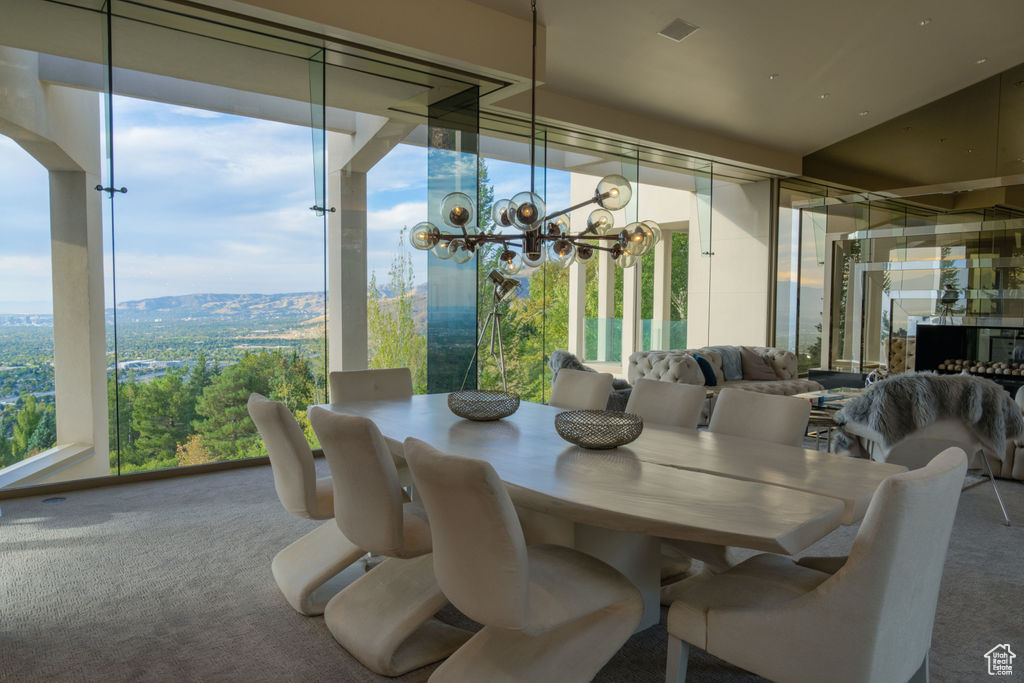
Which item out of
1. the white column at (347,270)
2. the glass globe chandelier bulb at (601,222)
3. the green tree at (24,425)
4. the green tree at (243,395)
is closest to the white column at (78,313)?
the green tree at (24,425)

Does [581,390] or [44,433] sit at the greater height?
[581,390]

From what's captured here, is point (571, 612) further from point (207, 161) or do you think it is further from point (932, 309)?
point (932, 309)

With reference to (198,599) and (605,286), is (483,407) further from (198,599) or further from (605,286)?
(605,286)

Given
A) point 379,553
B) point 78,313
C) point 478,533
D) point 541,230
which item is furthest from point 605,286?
point 478,533

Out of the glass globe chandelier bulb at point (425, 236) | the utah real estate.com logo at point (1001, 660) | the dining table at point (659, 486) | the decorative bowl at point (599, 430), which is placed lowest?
the utah real estate.com logo at point (1001, 660)

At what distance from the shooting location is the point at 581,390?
12.7 ft

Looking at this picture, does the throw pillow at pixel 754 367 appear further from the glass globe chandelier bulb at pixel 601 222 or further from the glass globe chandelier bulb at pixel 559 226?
the glass globe chandelier bulb at pixel 601 222

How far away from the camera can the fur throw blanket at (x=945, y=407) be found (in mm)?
3832

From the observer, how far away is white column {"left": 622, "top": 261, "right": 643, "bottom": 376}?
9.54 meters

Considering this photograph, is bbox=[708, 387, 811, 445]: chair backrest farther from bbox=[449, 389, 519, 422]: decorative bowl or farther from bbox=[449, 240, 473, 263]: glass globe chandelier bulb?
bbox=[449, 240, 473, 263]: glass globe chandelier bulb

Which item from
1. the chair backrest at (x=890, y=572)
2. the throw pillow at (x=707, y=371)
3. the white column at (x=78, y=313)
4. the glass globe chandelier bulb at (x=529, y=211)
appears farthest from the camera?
the throw pillow at (x=707, y=371)

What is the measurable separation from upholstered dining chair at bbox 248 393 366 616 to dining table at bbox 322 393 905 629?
0.38 metres

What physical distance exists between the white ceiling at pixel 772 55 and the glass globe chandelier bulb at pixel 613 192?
2363 millimetres

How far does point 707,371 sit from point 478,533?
5.84 meters
